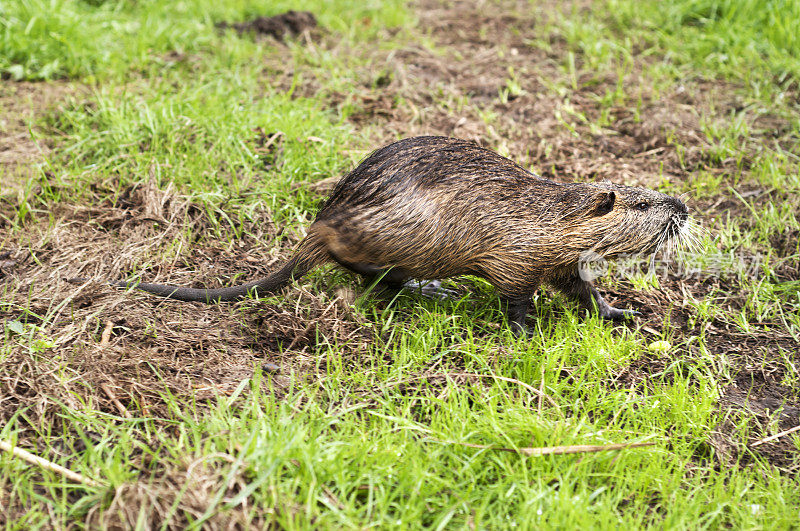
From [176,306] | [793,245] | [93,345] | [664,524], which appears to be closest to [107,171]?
[176,306]

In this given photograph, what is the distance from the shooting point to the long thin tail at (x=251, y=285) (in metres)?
3.45

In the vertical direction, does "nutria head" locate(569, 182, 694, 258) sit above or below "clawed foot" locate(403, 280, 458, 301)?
above

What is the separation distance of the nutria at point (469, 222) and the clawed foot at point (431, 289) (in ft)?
0.74

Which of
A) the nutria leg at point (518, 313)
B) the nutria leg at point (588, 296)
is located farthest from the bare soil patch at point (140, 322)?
the nutria leg at point (588, 296)

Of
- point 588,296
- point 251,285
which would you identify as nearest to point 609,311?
point 588,296

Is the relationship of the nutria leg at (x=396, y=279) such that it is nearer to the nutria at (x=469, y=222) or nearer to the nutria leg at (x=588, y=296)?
the nutria at (x=469, y=222)

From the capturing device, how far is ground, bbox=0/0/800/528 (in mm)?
2523

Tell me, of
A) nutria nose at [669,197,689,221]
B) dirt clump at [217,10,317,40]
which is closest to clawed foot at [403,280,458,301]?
nutria nose at [669,197,689,221]

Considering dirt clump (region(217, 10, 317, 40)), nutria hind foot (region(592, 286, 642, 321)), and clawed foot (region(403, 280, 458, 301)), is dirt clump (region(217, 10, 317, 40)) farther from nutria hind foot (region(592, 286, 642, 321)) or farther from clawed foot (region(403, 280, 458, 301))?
nutria hind foot (region(592, 286, 642, 321))

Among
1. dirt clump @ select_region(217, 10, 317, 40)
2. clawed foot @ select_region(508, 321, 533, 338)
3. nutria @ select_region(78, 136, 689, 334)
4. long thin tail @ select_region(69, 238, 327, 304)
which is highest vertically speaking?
dirt clump @ select_region(217, 10, 317, 40)

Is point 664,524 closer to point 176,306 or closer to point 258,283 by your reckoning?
point 258,283

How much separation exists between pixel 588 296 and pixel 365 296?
105 cm

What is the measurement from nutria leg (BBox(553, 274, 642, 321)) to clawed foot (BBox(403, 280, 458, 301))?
51 centimetres

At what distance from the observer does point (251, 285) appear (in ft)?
11.5
